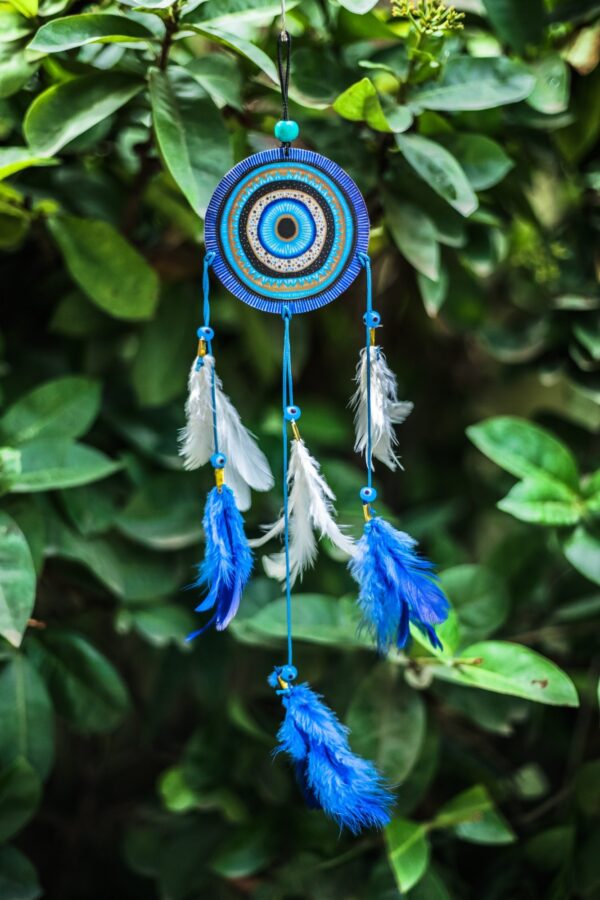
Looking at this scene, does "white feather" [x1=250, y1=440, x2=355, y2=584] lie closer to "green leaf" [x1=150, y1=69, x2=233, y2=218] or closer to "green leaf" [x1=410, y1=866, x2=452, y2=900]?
"green leaf" [x1=150, y1=69, x2=233, y2=218]

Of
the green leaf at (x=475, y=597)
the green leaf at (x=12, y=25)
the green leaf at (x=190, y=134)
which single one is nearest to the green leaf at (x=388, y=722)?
the green leaf at (x=475, y=597)

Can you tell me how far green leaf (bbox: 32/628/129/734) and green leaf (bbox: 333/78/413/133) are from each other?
2.24ft

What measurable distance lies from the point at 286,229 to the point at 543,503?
1.48 ft

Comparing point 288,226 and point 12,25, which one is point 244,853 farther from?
point 12,25

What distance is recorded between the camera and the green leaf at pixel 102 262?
3.23 ft

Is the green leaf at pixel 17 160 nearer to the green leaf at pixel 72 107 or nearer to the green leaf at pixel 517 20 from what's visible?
the green leaf at pixel 72 107

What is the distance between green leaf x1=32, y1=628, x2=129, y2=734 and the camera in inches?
41.1

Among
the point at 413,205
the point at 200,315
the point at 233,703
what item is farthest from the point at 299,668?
the point at 413,205

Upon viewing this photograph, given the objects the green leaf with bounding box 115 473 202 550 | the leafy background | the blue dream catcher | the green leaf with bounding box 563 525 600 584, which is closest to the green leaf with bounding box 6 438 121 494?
the leafy background

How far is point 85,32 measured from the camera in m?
0.82

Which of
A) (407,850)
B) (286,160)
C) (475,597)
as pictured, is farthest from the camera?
(475,597)

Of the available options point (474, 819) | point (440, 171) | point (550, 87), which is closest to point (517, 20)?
point (550, 87)

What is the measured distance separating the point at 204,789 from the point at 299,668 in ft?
0.65

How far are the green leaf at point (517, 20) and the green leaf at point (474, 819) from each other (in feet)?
2.90
